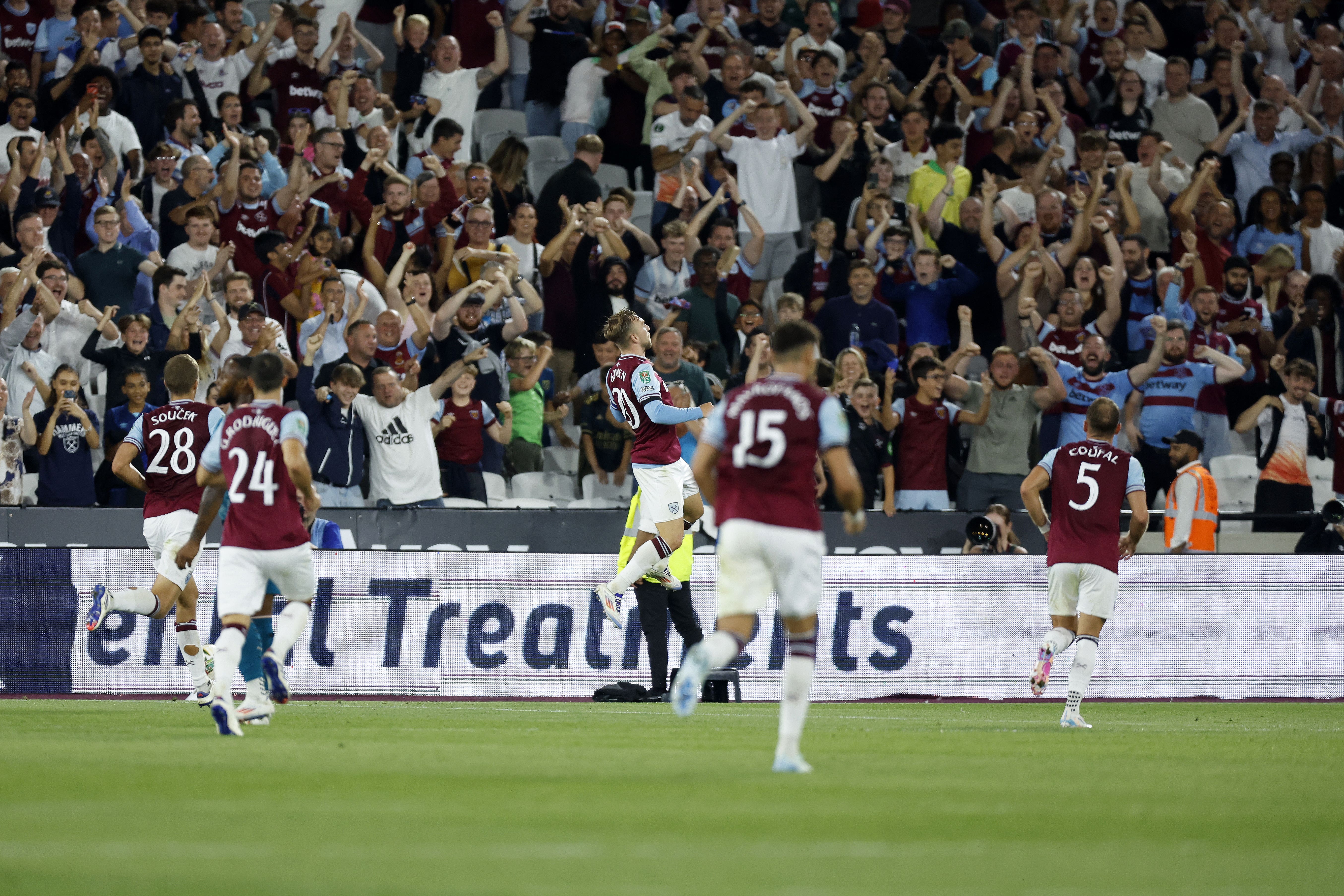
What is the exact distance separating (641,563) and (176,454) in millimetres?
3997

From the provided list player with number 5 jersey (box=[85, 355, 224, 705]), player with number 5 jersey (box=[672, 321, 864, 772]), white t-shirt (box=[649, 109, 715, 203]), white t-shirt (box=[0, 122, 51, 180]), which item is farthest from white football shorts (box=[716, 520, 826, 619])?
white t-shirt (box=[649, 109, 715, 203])

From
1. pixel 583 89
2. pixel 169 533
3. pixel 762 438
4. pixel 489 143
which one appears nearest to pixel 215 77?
pixel 489 143

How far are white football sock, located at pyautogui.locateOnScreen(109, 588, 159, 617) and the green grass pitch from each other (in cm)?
172

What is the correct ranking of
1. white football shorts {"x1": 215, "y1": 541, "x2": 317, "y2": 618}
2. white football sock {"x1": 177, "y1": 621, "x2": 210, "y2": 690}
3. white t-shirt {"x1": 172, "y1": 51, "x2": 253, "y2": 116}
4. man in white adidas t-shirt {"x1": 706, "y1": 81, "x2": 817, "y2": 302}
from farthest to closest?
man in white adidas t-shirt {"x1": 706, "y1": 81, "x2": 817, "y2": 302} < white t-shirt {"x1": 172, "y1": 51, "x2": 253, "y2": 116} < white football sock {"x1": 177, "y1": 621, "x2": 210, "y2": 690} < white football shorts {"x1": 215, "y1": 541, "x2": 317, "y2": 618}

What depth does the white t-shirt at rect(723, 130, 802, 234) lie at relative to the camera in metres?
21.5

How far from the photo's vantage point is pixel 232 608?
1037 centimetres

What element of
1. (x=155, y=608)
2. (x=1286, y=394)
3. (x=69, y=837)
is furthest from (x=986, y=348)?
(x=69, y=837)

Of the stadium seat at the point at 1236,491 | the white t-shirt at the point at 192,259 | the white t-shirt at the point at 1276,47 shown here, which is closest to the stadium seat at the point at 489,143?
the white t-shirt at the point at 192,259

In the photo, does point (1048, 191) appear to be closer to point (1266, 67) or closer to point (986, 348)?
point (986, 348)

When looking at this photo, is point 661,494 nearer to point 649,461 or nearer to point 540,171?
point 649,461

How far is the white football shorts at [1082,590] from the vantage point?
13.2m

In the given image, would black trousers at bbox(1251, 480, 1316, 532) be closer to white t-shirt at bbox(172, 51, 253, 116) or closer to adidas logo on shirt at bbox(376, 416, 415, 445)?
adidas logo on shirt at bbox(376, 416, 415, 445)

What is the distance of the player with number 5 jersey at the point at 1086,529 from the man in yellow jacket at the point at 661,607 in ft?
10.8

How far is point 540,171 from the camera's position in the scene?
22.5m
